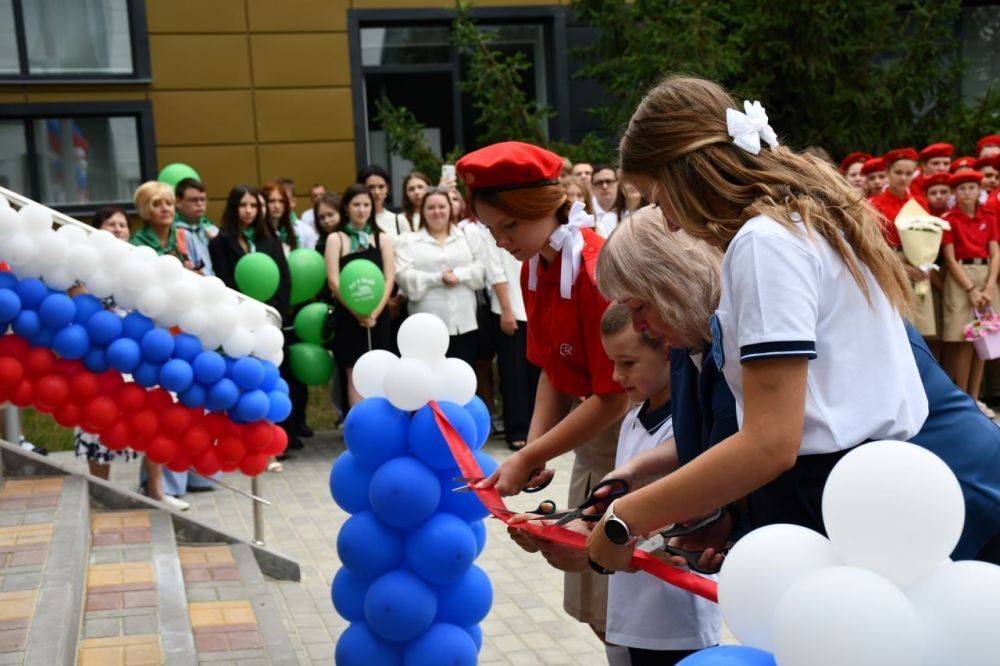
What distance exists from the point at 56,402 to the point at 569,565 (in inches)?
135

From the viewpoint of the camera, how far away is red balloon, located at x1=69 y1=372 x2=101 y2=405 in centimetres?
532

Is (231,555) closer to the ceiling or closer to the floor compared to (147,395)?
closer to the floor

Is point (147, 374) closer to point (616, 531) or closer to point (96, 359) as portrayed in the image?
point (96, 359)

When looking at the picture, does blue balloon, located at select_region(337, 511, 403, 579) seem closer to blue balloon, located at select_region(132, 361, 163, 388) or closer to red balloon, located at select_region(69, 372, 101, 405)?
blue balloon, located at select_region(132, 361, 163, 388)

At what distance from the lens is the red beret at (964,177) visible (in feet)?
32.0

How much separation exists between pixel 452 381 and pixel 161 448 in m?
2.02

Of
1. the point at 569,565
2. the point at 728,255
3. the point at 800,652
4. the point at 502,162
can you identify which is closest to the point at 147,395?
the point at 502,162

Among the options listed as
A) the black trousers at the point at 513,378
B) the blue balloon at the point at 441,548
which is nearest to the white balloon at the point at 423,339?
the blue balloon at the point at 441,548

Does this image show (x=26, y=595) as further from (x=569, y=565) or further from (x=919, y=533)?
(x=919, y=533)

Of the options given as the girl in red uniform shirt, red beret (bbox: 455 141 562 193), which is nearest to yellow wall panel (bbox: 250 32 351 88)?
the girl in red uniform shirt

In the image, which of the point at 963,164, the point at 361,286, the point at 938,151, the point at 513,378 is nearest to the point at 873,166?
the point at 938,151

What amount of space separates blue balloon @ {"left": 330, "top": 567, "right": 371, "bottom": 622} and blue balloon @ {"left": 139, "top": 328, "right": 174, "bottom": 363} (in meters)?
1.74

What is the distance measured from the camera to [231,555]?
595 centimetres

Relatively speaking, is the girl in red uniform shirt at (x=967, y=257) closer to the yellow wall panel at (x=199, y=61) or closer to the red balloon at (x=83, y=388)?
the red balloon at (x=83, y=388)
